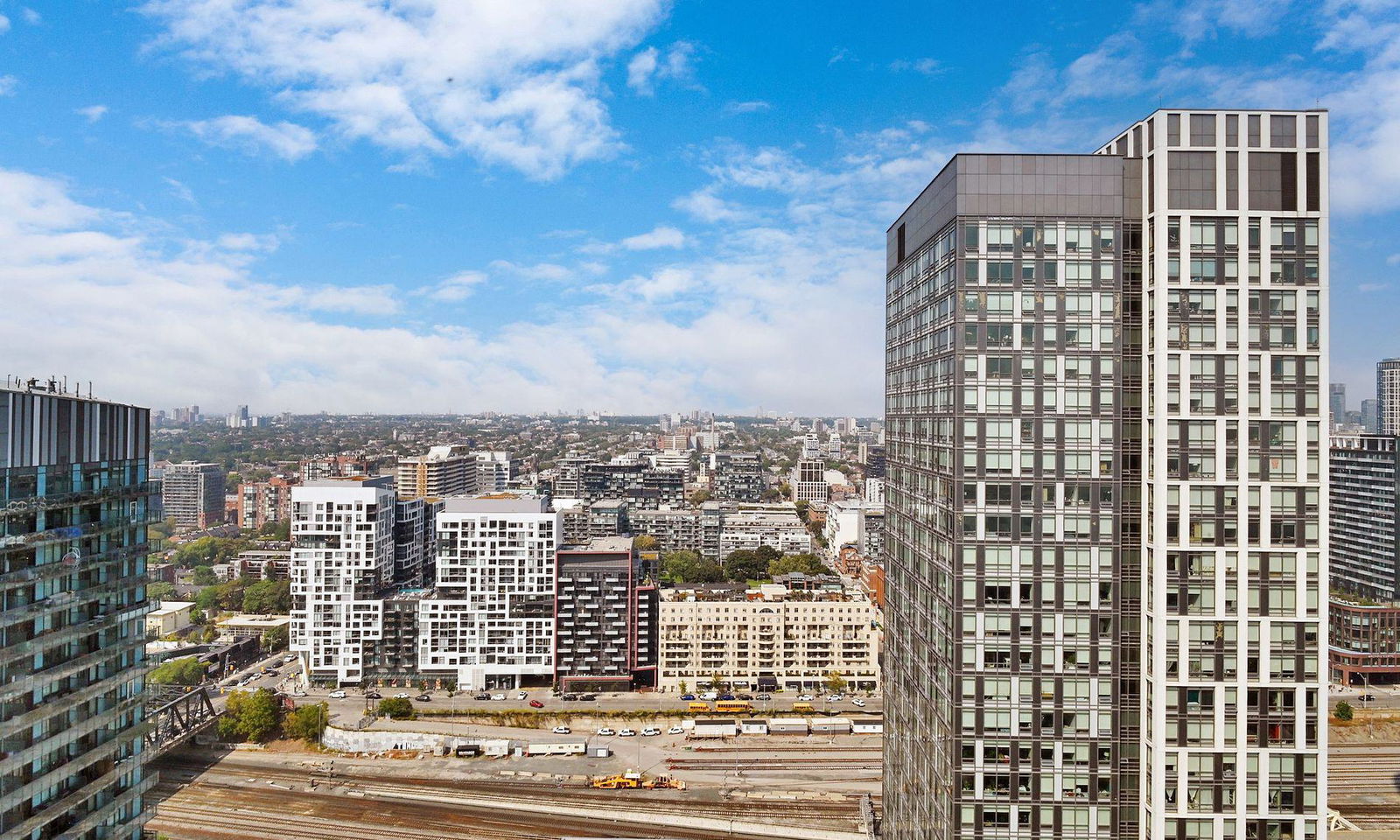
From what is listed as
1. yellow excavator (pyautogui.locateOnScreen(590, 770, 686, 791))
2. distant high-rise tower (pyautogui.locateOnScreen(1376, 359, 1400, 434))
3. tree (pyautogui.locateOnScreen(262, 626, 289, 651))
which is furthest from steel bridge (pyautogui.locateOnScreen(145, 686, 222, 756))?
distant high-rise tower (pyautogui.locateOnScreen(1376, 359, 1400, 434))

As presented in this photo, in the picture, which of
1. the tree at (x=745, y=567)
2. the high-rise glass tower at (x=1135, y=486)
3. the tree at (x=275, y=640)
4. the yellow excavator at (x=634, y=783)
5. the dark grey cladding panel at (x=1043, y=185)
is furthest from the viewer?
the tree at (x=745, y=567)

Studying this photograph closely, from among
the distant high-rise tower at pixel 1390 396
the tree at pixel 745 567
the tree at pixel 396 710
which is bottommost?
the tree at pixel 396 710

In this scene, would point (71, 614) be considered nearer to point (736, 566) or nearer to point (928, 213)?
point (928, 213)

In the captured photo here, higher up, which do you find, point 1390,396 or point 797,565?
point 1390,396

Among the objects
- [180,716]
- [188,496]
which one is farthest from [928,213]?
[188,496]

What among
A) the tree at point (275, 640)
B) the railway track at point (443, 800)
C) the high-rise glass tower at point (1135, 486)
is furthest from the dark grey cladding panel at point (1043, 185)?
the tree at point (275, 640)

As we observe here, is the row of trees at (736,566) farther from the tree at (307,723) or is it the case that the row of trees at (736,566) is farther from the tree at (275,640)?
the tree at (307,723)
